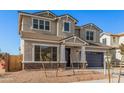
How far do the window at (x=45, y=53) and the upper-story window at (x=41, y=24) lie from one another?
319cm

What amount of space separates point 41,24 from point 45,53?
4.10m

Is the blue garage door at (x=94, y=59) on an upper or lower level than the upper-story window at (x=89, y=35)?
lower

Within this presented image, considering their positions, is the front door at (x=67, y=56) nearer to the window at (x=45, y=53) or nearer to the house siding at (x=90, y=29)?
the window at (x=45, y=53)

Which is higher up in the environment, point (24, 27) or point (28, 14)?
point (28, 14)

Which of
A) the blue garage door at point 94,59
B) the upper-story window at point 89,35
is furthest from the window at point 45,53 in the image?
the upper-story window at point 89,35

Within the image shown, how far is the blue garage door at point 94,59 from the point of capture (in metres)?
27.5

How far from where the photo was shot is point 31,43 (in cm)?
2125

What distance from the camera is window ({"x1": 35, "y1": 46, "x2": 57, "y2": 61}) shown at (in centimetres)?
2189

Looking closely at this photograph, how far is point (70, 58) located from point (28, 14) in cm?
751

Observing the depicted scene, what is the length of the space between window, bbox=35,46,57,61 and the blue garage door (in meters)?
5.93

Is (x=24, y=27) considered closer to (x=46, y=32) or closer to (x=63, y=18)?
(x=46, y=32)
